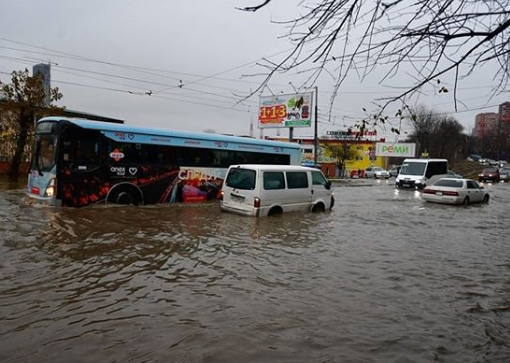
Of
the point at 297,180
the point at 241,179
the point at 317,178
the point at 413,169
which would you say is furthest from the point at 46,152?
the point at 413,169

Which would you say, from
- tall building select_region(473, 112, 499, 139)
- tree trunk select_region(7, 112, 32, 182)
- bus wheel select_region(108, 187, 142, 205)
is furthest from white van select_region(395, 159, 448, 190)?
tree trunk select_region(7, 112, 32, 182)

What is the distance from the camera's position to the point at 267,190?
467 inches

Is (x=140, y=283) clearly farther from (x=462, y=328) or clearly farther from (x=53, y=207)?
(x=53, y=207)

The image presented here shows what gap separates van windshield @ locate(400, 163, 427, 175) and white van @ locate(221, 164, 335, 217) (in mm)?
19017

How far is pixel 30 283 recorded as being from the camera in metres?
5.52

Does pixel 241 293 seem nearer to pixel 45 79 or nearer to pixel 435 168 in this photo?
pixel 45 79

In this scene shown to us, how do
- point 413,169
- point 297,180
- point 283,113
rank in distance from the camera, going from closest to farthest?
1. point 297,180
2. point 413,169
3. point 283,113

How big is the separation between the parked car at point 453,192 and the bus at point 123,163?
32.8 ft

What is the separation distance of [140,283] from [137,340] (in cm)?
186

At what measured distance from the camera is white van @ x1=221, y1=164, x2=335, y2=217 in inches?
460

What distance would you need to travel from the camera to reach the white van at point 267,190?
38.4 ft

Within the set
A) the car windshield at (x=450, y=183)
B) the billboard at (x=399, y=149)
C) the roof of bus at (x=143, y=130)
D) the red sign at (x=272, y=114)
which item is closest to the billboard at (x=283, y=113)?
the red sign at (x=272, y=114)

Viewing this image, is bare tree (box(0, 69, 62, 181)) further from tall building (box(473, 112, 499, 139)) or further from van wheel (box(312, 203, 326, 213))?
tall building (box(473, 112, 499, 139))

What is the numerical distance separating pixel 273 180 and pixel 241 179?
95 cm
